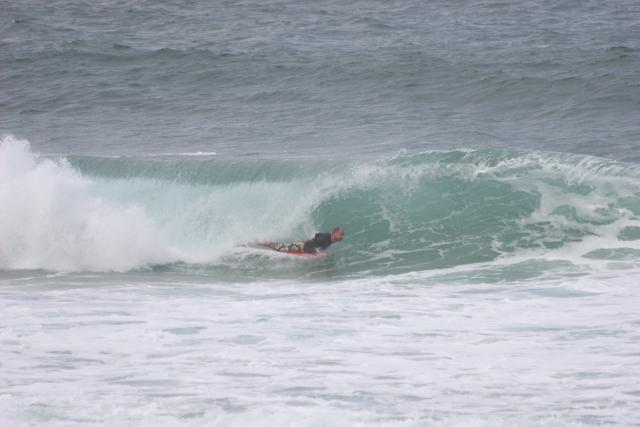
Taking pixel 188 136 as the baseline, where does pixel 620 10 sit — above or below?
above

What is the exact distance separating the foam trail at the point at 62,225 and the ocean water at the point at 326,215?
0.04 metres

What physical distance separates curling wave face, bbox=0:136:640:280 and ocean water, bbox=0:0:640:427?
0.05 m

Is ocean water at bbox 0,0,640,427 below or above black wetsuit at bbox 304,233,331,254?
above

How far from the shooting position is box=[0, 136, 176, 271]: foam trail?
14977 mm

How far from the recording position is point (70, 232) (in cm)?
1546

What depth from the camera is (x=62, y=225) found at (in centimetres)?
1560

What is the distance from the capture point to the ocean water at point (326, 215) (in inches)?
340

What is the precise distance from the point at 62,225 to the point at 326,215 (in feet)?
14.3

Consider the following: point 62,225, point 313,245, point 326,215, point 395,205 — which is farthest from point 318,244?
point 62,225

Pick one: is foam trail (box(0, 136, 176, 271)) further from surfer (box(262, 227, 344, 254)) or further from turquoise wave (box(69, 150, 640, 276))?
surfer (box(262, 227, 344, 254))

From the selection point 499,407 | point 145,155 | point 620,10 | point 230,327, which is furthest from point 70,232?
point 620,10

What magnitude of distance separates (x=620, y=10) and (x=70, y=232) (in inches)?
843

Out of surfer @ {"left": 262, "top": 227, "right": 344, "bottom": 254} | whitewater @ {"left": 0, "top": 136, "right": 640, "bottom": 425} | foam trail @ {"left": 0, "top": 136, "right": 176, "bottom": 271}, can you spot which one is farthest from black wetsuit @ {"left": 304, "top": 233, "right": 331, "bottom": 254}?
foam trail @ {"left": 0, "top": 136, "right": 176, "bottom": 271}

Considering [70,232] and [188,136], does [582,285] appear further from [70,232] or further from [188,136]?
[188,136]
